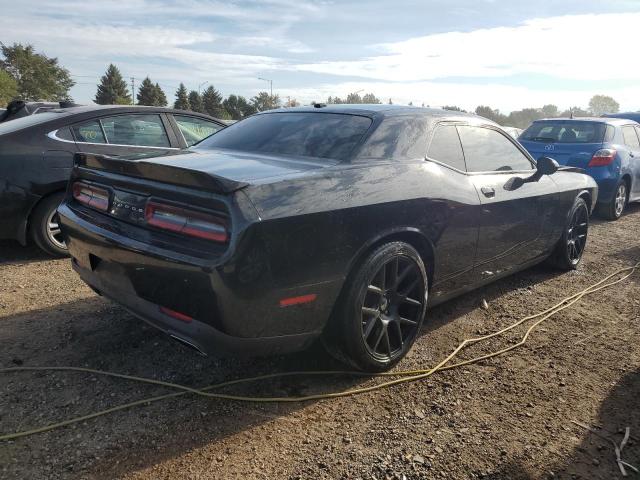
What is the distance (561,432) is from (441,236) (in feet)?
4.08

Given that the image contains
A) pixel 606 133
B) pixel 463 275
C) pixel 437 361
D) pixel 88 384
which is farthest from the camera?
pixel 606 133

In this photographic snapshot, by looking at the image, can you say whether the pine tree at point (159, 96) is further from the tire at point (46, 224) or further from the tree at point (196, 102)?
the tire at point (46, 224)

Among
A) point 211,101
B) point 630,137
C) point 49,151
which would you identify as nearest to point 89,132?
point 49,151

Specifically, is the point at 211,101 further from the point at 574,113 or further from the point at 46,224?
the point at 46,224

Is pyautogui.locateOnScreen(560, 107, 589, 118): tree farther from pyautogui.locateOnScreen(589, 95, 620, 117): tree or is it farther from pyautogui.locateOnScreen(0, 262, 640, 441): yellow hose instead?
pyautogui.locateOnScreen(589, 95, 620, 117): tree

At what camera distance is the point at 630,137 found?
27.4 feet

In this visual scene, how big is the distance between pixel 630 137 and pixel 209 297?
28.5ft

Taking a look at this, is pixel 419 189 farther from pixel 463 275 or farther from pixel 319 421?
pixel 319 421

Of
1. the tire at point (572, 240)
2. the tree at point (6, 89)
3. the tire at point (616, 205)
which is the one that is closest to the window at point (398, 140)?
the tire at point (572, 240)

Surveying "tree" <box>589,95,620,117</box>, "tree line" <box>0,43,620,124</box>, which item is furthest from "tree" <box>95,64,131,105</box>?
"tree" <box>589,95,620,117</box>

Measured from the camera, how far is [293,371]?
9.35ft

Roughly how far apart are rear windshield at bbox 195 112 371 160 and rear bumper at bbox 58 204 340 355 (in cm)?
92

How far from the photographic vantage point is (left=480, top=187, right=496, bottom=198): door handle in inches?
136

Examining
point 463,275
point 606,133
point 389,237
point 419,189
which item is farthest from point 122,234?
point 606,133
